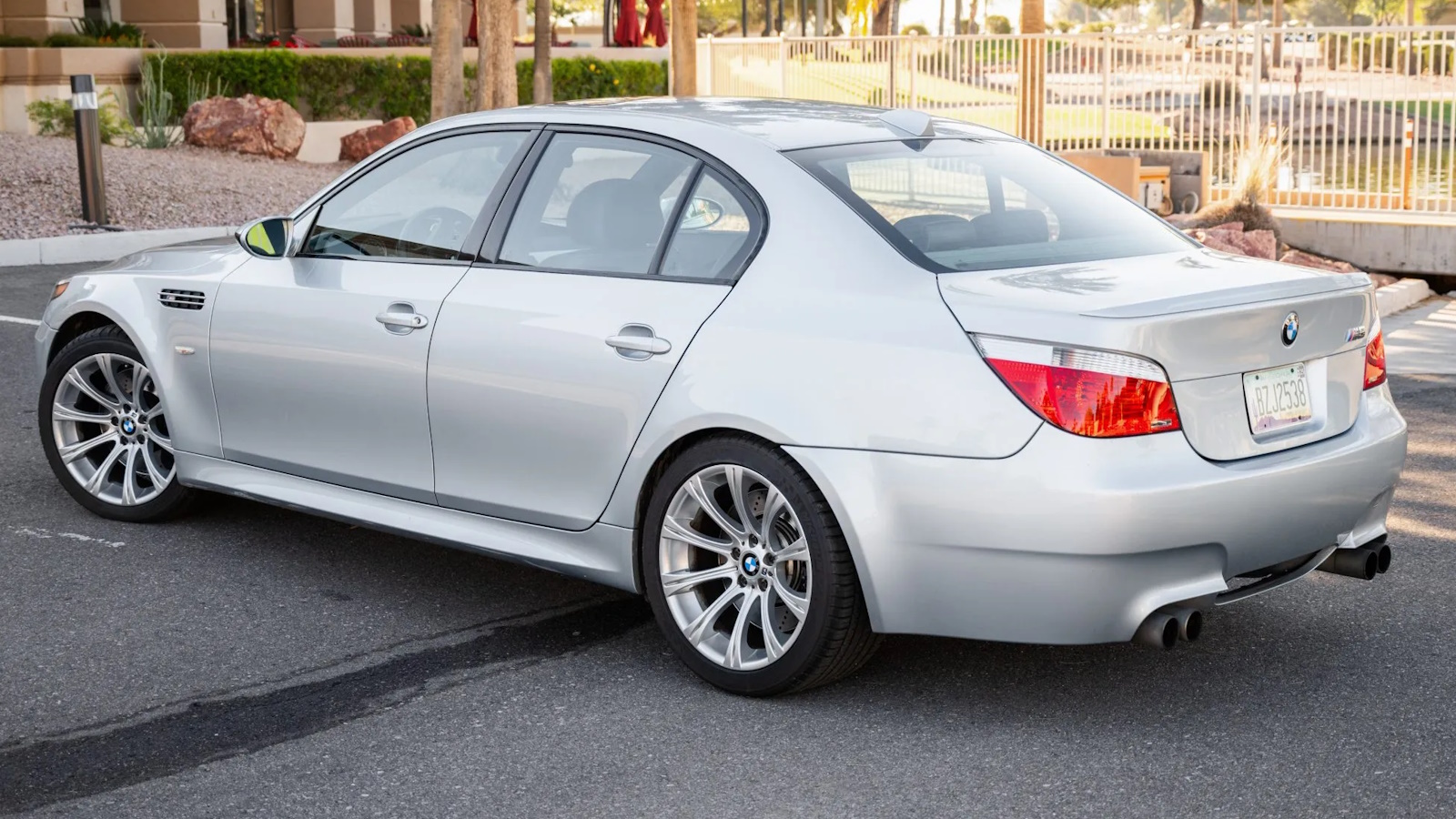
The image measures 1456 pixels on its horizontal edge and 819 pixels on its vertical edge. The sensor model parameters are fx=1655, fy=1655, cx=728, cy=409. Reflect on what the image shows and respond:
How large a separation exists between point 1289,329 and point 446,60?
15063 millimetres

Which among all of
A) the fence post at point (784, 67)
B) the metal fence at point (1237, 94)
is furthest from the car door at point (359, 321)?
the fence post at point (784, 67)

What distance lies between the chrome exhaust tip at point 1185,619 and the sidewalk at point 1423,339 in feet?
20.5

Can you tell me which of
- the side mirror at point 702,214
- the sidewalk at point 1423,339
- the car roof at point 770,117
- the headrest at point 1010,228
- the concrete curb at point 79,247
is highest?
the car roof at point 770,117

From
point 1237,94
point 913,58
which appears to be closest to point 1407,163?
point 1237,94

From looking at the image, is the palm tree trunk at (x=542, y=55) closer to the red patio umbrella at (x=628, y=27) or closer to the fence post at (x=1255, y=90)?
the red patio umbrella at (x=628, y=27)

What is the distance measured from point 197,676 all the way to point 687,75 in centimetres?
1568

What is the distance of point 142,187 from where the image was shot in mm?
16875

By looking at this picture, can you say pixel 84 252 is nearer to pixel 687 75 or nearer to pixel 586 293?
pixel 687 75

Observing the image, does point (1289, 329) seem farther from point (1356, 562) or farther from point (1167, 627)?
point (1167, 627)

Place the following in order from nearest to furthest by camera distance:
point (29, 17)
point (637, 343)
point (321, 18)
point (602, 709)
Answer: point (602, 709) → point (637, 343) → point (29, 17) → point (321, 18)

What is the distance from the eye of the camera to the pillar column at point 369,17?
3844 cm

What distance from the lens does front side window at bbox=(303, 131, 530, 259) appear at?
5133 mm

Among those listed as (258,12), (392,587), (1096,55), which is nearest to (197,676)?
(392,587)

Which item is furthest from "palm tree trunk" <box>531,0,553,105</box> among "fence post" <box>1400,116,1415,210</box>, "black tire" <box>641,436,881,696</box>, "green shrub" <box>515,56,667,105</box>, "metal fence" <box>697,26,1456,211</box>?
"black tire" <box>641,436,881,696</box>
